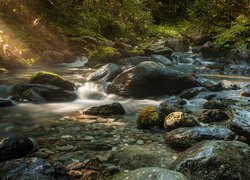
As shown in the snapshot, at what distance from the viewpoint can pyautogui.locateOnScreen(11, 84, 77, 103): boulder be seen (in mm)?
8844

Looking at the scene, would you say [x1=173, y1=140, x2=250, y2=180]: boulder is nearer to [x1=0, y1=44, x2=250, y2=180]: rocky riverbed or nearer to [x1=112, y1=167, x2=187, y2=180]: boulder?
[x1=0, y1=44, x2=250, y2=180]: rocky riverbed

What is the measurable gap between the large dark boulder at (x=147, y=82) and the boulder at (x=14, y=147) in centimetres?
503

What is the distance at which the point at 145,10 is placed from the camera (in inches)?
337

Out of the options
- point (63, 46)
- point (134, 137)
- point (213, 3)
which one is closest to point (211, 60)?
point (213, 3)

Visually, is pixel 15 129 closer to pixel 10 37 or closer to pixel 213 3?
pixel 10 37

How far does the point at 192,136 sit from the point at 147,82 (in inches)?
184

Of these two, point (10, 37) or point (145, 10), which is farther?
point (10, 37)

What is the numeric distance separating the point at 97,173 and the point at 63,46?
1391cm

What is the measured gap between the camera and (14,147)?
4855 mm

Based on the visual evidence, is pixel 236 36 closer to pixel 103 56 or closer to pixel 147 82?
pixel 103 56

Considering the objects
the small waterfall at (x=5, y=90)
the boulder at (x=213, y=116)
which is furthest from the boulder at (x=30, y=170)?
the small waterfall at (x=5, y=90)

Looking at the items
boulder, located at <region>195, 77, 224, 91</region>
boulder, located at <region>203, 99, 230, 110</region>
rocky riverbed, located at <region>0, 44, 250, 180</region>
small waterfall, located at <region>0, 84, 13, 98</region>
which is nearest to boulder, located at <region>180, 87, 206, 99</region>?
rocky riverbed, located at <region>0, 44, 250, 180</region>

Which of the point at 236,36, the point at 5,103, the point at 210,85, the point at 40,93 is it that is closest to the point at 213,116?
the point at 210,85

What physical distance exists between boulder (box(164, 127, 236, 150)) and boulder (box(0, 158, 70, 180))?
80.5 inches
